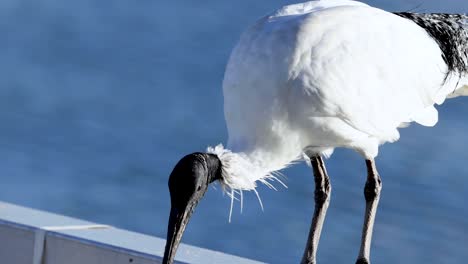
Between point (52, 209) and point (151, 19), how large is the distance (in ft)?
18.4

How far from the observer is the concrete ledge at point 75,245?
4.25 metres

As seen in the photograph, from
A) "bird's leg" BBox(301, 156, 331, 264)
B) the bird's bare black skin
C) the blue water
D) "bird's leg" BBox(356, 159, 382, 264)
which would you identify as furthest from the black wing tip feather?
the blue water

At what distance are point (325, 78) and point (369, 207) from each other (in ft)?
2.58

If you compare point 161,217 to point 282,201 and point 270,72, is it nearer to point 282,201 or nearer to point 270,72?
point 282,201

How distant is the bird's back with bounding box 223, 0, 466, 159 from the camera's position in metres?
4.56

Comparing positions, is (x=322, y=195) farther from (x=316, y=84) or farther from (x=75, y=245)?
(x=75, y=245)

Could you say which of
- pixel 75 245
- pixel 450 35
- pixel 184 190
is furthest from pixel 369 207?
pixel 75 245

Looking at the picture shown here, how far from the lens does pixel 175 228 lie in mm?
4238

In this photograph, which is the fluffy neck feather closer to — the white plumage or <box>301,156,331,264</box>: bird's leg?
the white plumage

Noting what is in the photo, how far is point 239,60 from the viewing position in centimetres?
467

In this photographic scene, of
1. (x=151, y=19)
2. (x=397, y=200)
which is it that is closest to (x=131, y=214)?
(x=397, y=200)

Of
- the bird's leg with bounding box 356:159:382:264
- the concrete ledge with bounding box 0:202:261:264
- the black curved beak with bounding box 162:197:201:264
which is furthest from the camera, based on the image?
the bird's leg with bounding box 356:159:382:264

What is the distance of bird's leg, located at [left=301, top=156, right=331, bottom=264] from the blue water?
15.7 feet

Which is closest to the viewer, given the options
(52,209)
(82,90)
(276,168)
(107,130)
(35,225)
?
(35,225)
